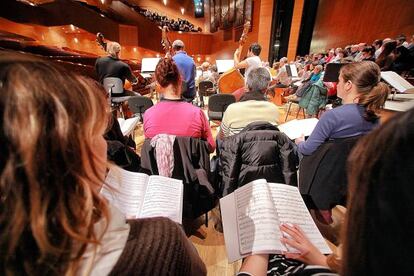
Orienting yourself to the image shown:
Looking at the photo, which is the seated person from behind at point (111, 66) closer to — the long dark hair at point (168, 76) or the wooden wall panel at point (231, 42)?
the long dark hair at point (168, 76)

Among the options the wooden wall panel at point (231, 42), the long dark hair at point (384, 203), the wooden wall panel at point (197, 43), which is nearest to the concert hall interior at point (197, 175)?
the long dark hair at point (384, 203)

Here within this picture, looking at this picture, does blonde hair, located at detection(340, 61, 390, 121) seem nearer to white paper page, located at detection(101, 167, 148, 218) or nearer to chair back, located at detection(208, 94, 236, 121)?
white paper page, located at detection(101, 167, 148, 218)

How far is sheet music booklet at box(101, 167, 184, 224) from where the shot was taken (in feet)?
3.12

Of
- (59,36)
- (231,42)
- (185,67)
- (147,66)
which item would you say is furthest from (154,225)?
(231,42)

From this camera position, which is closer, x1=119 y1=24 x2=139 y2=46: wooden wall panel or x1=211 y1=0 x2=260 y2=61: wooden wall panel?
x1=211 y1=0 x2=260 y2=61: wooden wall panel

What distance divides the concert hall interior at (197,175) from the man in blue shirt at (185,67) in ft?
0.07

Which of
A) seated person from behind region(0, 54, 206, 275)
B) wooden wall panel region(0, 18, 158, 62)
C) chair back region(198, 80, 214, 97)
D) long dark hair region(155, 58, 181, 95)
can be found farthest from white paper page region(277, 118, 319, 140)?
wooden wall panel region(0, 18, 158, 62)

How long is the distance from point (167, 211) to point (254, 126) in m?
0.82

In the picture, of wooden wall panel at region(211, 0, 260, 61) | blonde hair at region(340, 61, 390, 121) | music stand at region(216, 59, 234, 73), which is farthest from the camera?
wooden wall panel at region(211, 0, 260, 61)

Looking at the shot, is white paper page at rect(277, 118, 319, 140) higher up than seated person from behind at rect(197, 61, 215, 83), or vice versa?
seated person from behind at rect(197, 61, 215, 83)

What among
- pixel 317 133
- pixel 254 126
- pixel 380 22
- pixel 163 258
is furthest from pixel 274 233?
pixel 380 22

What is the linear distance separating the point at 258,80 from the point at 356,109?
75cm

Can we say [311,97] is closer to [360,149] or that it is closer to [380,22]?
[360,149]

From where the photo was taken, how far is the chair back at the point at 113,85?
3390 mm
